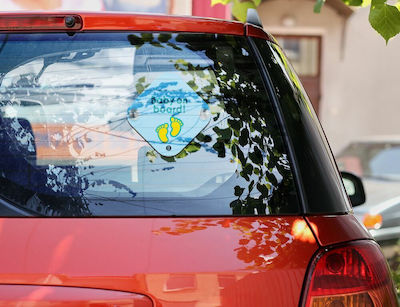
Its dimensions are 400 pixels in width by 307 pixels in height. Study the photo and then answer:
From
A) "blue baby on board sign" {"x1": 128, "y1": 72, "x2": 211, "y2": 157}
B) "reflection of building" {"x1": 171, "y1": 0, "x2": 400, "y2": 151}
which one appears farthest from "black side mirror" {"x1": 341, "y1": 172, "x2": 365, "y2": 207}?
"reflection of building" {"x1": 171, "y1": 0, "x2": 400, "y2": 151}

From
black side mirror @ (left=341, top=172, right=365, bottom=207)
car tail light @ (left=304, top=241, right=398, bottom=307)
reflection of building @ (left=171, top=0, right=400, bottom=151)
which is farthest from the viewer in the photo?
reflection of building @ (left=171, top=0, right=400, bottom=151)

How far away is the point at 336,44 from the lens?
17547mm

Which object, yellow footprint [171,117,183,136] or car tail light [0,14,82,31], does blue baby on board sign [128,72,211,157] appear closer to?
yellow footprint [171,117,183,136]

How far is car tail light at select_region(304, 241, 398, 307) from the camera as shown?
196 centimetres

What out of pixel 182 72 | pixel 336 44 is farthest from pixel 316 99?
pixel 182 72

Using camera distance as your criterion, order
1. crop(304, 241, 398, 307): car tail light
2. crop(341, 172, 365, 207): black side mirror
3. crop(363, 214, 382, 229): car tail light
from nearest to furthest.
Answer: crop(304, 241, 398, 307): car tail light, crop(341, 172, 365, 207): black side mirror, crop(363, 214, 382, 229): car tail light

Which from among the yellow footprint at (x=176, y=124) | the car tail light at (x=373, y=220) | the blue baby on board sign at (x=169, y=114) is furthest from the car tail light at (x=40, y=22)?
the car tail light at (x=373, y=220)

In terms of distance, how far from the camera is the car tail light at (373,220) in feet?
24.1

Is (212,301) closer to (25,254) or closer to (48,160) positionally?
(25,254)

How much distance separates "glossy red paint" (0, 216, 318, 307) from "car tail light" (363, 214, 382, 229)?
554 centimetres

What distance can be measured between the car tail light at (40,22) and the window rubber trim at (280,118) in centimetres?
52

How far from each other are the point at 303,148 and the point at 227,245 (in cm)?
39

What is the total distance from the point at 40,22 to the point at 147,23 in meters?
0.31

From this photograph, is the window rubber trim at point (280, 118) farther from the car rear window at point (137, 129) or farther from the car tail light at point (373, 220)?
the car tail light at point (373, 220)
